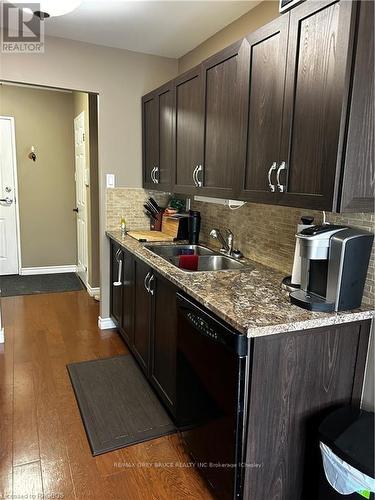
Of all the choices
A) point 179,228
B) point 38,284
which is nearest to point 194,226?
point 179,228

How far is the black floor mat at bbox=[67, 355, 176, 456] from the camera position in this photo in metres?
2.00

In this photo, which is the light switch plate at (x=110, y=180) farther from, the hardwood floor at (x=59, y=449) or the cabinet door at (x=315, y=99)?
the cabinet door at (x=315, y=99)

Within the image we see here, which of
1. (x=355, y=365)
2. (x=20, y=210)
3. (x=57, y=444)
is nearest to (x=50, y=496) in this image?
(x=57, y=444)

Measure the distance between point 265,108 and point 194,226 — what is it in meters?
1.34

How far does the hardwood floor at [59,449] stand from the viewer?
65.2 inches

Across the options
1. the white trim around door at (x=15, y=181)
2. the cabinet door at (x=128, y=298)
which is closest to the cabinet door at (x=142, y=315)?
the cabinet door at (x=128, y=298)

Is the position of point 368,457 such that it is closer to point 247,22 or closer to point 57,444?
point 57,444

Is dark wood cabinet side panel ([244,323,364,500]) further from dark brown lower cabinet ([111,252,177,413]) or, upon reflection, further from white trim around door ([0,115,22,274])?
white trim around door ([0,115,22,274])

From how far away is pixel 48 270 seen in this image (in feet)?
17.2

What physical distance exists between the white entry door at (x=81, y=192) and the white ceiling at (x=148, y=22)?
1.49 metres

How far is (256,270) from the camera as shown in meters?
2.12

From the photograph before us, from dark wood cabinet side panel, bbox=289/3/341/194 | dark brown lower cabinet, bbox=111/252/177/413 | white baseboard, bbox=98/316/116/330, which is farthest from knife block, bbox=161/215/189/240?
dark wood cabinet side panel, bbox=289/3/341/194

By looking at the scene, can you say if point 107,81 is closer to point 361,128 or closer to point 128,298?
point 128,298

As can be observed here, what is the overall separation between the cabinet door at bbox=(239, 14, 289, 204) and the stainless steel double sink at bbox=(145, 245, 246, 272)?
634mm
